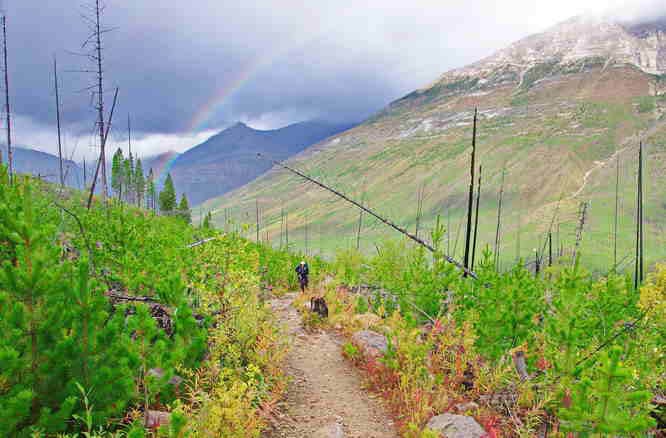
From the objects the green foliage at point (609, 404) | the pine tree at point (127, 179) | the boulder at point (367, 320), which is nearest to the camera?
the green foliage at point (609, 404)

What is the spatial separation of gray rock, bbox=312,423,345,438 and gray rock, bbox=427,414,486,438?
1.47 meters

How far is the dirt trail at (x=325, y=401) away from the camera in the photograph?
285 inches

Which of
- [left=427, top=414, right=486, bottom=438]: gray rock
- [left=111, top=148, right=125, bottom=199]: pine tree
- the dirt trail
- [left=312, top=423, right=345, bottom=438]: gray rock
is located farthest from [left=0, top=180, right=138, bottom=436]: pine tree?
[left=111, top=148, right=125, bottom=199]: pine tree

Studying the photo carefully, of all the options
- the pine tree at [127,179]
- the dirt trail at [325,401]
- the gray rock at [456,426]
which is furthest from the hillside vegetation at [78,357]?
the pine tree at [127,179]

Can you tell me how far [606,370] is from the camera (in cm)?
478

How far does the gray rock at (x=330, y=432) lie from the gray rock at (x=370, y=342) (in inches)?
121

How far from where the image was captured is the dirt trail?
7250 millimetres

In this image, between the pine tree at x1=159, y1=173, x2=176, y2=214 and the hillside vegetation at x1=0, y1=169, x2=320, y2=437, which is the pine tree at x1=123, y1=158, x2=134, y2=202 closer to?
the pine tree at x1=159, y1=173, x2=176, y2=214

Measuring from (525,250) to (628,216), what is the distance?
161 feet

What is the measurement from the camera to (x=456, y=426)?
22.5 ft

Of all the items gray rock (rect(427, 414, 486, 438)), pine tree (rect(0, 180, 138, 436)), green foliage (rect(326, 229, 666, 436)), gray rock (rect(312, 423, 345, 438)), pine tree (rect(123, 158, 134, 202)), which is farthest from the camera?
pine tree (rect(123, 158, 134, 202))

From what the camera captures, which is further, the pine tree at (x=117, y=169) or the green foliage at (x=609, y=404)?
the pine tree at (x=117, y=169)

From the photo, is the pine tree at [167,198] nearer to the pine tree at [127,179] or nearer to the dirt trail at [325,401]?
the pine tree at [127,179]

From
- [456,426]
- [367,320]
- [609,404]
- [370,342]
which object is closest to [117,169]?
[367,320]
